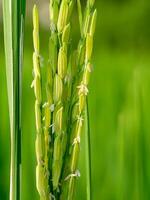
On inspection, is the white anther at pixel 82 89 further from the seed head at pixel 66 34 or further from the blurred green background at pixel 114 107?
the blurred green background at pixel 114 107

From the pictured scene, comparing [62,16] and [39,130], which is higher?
[62,16]

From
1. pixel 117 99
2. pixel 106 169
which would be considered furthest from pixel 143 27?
pixel 106 169

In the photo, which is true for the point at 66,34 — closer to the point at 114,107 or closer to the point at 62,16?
the point at 62,16

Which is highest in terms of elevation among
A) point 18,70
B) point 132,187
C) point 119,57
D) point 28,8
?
point 28,8

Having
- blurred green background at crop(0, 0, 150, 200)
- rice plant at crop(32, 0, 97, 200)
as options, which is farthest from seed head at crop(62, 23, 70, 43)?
blurred green background at crop(0, 0, 150, 200)

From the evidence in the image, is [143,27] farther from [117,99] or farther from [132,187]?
[132,187]

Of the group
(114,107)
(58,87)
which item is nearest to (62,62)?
(58,87)

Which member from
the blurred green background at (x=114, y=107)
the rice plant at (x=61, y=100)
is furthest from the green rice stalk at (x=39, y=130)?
the blurred green background at (x=114, y=107)
